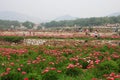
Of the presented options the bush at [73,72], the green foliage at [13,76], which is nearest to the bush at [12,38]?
the bush at [73,72]

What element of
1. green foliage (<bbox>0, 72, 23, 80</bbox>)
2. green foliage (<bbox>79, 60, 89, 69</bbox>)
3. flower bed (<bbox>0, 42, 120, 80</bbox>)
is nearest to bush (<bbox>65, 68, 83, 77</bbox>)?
flower bed (<bbox>0, 42, 120, 80</bbox>)

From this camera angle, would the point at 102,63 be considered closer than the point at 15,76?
No

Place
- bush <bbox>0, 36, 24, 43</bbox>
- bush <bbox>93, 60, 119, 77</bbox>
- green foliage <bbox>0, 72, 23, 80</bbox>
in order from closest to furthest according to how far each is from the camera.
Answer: green foliage <bbox>0, 72, 23, 80</bbox>, bush <bbox>93, 60, 119, 77</bbox>, bush <bbox>0, 36, 24, 43</bbox>

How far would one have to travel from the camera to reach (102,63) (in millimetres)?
10023

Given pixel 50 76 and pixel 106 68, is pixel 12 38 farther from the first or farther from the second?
pixel 50 76

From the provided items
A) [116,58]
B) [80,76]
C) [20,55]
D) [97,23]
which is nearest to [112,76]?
[80,76]

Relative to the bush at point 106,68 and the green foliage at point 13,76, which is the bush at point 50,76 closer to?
the green foliage at point 13,76

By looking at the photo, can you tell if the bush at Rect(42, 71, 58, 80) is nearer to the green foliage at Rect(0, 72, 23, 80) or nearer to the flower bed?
the flower bed

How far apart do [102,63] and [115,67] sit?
19.0 inches

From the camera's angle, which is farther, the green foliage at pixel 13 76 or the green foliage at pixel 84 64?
the green foliage at pixel 84 64

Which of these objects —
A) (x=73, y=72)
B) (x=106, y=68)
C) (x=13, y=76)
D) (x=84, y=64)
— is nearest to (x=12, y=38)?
(x=84, y=64)

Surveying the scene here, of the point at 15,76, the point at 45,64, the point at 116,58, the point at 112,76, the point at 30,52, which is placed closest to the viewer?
the point at 112,76

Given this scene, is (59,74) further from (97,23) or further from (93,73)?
(97,23)

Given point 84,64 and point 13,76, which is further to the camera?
point 84,64
